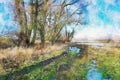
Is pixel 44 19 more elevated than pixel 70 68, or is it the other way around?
pixel 44 19

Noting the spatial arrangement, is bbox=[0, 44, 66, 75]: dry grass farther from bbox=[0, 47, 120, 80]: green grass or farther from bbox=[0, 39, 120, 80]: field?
bbox=[0, 47, 120, 80]: green grass

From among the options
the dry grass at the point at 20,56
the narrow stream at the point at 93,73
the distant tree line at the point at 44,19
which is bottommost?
the narrow stream at the point at 93,73

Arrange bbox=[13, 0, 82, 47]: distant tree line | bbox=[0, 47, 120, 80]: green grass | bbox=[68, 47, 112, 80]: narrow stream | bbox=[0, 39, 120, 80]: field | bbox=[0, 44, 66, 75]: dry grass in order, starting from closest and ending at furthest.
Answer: bbox=[68, 47, 112, 80]: narrow stream < bbox=[0, 47, 120, 80]: green grass < bbox=[0, 39, 120, 80]: field < bbox=[0, 44, 66, 75]: dry grass < bbox=[13, 0, 82, 47]: distant tree line

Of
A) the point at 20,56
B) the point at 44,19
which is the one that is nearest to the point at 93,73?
the point at 20,56

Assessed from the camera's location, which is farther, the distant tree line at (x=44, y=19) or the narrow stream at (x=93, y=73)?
the distant tree line at (x=44, y=19)

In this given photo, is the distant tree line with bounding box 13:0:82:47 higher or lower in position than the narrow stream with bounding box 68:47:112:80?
higher

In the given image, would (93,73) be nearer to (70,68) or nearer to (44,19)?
(70,68)

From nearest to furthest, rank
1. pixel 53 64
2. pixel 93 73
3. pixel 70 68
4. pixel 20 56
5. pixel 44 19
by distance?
pixel 93 73, pixel 70 68, pixel 53 64, pixel 20 56, pixel 44 19

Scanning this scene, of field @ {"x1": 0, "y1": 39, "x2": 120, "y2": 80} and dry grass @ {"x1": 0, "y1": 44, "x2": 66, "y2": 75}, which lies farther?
dry grass @ {"x1": 0, "y1": 44, "x2": 66, "y2": 75}

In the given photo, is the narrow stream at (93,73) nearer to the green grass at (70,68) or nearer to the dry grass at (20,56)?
the green grass at (70,68)

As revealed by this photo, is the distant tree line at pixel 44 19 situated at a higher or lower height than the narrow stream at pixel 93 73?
higher

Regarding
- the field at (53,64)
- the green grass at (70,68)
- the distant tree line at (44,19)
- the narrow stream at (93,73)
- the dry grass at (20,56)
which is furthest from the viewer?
the distant tree line at (44,19)

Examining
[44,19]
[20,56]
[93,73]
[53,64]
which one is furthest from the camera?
[44,19]

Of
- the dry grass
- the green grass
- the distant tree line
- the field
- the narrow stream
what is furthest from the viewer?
the distant tree line
